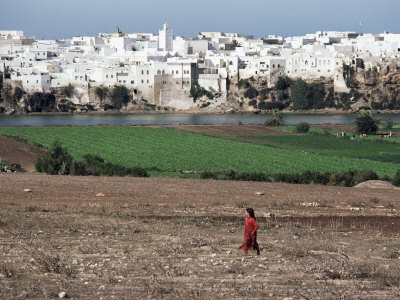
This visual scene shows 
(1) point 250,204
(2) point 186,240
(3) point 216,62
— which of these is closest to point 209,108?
(3) point 216,62

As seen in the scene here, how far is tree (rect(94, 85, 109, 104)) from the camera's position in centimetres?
9450

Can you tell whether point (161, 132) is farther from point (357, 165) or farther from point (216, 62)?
point (216, 62)

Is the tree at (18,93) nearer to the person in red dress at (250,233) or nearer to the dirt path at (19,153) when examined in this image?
the dirt path at (19,153)

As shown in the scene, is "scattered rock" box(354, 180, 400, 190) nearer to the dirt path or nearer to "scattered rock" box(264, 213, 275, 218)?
"scattered rock" box(264, 213, 275, 218)

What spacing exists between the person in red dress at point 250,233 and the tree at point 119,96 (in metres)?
82.7

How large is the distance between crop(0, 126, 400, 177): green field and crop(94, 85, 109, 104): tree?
35.6m

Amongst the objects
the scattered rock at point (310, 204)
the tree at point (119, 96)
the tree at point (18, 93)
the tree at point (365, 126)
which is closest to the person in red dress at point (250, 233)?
the scattered rock at point (310, 204)

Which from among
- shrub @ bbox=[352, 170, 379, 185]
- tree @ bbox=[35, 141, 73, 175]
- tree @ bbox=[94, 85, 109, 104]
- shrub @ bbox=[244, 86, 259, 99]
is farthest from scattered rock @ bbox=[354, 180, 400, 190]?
shrub @ bbox=[244, 86, 259, 99]

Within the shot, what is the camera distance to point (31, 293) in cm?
1019

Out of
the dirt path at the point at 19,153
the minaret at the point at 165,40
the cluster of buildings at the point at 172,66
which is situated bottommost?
the dirt path at the point at 19,153

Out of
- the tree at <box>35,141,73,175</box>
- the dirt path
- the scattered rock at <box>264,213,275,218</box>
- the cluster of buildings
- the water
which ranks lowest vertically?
the water

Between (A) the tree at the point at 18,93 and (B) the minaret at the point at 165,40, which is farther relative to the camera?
(B) the minaret at the point at 165,40

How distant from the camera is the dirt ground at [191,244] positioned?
34.8ft

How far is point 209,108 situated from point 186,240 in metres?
83.4
